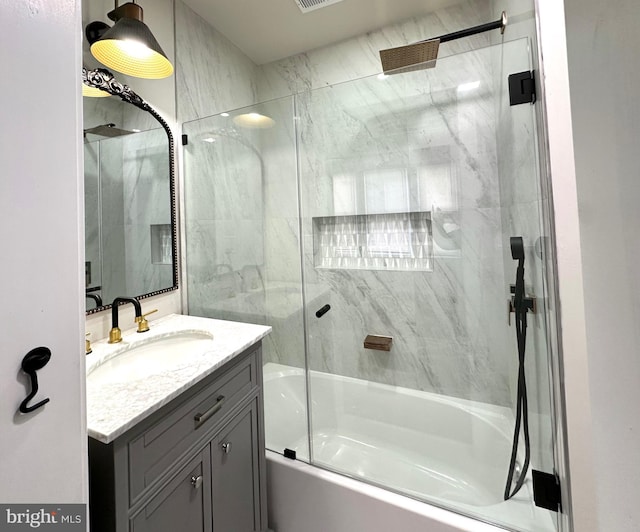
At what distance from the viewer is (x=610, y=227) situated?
29.7 inches

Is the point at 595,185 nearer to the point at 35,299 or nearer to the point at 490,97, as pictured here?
the point at 490,97

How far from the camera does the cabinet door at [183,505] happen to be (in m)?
0.74

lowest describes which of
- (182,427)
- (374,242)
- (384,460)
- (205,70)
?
(384,460)

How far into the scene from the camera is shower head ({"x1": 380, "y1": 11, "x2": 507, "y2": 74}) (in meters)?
1.24

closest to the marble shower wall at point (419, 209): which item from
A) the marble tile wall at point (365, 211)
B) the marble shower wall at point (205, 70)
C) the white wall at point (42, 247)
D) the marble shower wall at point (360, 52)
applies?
the marble tile wall at point (365, 211)

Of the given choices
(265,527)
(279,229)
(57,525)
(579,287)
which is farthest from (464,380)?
(57,525)

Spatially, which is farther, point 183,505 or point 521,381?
point 521,381

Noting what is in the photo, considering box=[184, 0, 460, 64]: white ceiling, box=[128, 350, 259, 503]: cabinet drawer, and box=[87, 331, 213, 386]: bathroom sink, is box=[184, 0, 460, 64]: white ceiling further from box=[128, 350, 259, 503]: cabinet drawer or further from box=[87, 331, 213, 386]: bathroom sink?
box=[128, 350, 259, 503]: cabinet drawer

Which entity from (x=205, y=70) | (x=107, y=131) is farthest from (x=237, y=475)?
(x=205, y=70)

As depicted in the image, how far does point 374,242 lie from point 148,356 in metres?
1.40

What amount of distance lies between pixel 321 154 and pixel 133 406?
5.54 feet

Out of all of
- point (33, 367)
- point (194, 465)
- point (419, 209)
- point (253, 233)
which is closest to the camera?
point (33, 367)

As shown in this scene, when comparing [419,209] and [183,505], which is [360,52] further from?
[183,505]

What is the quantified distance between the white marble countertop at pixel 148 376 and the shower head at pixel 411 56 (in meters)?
1.39
